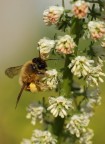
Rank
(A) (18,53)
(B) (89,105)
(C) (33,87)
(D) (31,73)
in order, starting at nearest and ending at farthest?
(B) (89,105)
(C) (33,87)
(D) (31,73)
(A) (18,53)

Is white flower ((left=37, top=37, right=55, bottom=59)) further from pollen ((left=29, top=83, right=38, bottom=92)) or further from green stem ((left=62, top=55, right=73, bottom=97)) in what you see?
pollen ((left=29, top=83, right=38, bottom=92))

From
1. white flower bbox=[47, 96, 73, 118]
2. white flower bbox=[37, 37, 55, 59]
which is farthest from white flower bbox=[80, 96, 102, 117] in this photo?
white flower bbox=[37, 37, 55, 59]

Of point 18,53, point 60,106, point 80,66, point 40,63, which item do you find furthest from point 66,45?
point 18,53

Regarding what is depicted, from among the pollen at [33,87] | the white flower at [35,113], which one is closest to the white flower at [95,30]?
the white flower at [35,113]

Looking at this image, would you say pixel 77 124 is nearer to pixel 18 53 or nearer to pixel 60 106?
pixel 60 106

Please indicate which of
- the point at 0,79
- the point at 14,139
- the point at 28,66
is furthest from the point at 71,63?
the point at 0,79
